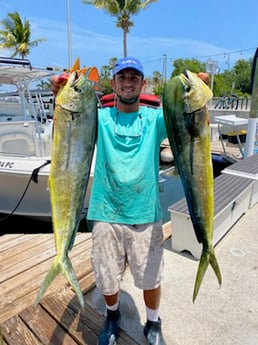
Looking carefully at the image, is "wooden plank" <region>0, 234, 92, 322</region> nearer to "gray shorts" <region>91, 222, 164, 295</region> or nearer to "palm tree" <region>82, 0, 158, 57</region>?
"gray shorts" <region>91, 222, 164, 295</region>

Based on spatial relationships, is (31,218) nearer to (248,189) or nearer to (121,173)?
(248,189)

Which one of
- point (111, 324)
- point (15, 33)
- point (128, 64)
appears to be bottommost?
point (111, 324)

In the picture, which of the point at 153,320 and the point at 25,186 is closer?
the point at 153,320

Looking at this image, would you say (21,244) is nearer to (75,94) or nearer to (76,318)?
(76,318)

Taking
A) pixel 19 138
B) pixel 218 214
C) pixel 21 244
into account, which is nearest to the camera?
pixel 218 214

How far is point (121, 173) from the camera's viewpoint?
1768 millimetres

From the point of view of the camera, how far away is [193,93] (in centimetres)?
134

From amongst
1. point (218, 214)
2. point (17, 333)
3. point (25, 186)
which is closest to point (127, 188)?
point (17, 333)

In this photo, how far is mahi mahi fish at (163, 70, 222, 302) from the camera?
136cm

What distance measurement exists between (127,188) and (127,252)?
0.45m

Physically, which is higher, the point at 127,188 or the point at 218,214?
the point at 127,188

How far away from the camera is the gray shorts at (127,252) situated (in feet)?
6.00

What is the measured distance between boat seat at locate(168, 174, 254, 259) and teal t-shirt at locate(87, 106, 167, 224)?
135cm

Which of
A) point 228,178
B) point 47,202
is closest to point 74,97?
point 228,178
